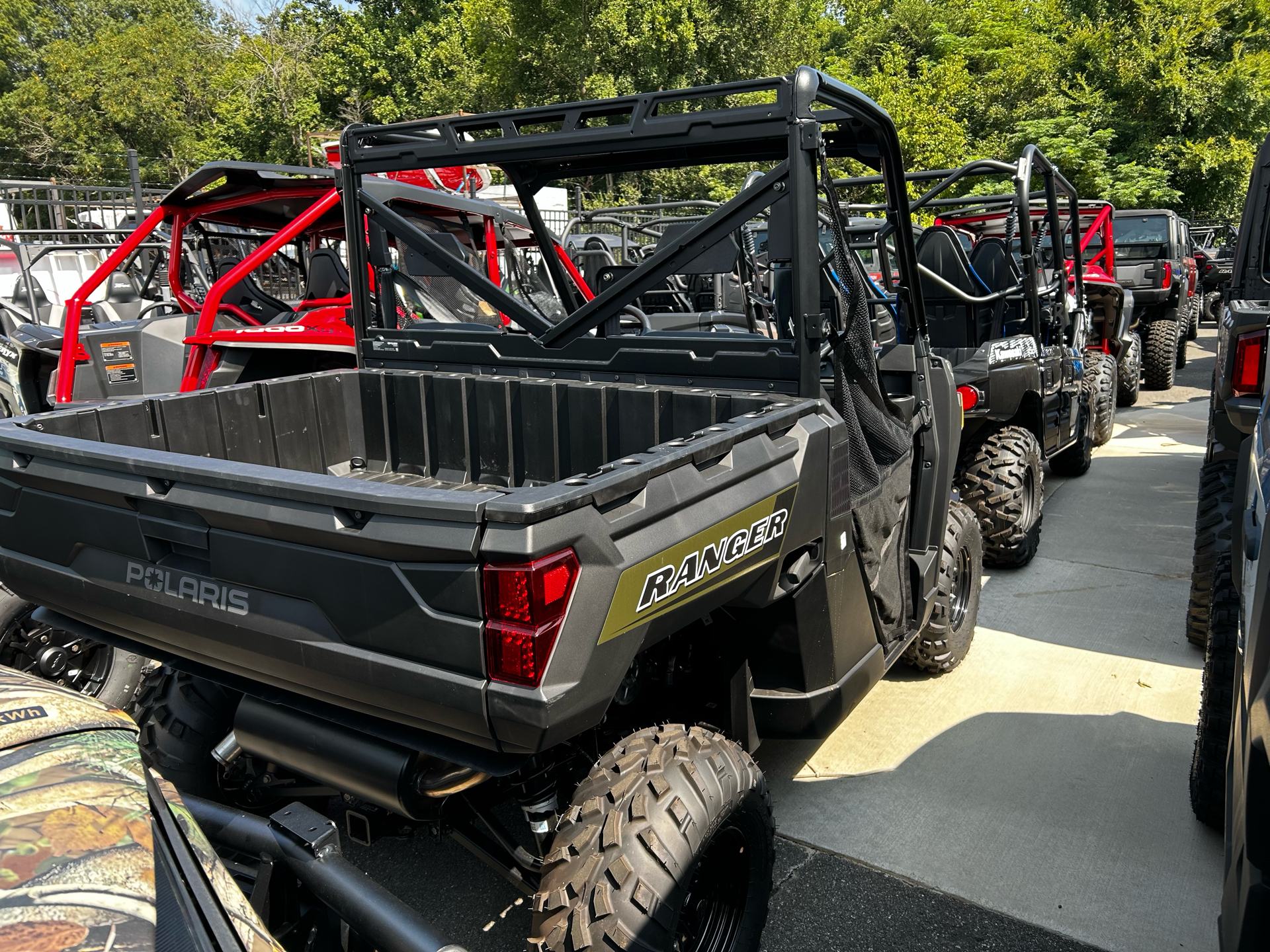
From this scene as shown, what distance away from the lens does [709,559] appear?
83.3 inches

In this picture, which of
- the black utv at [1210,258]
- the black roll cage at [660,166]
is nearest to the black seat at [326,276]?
the black roll cage at [660,166]

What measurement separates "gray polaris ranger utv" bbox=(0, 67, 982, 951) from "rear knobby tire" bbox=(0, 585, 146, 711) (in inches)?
37.4

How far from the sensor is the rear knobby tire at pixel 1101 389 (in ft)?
25.6

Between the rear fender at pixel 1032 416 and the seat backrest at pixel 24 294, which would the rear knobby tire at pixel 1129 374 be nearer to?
the rear fender at pixel 1032 416

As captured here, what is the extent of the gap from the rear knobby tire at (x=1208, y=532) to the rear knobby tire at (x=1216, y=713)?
1.66 ft

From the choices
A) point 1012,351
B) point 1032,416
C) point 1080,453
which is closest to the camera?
point 1012,351

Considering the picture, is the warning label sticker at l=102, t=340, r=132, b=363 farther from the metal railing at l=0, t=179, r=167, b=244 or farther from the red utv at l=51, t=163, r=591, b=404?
the metal railing at l=0, t=179, r=167, b=244

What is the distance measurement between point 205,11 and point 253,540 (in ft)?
205

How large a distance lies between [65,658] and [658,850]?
262 centimetres

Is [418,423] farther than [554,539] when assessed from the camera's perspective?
Yes

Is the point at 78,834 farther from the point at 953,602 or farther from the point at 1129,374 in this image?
the point at 1129,374

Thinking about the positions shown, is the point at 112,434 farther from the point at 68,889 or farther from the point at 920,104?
the point at 920,104

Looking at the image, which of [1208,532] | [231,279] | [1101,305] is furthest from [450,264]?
[1101,305]

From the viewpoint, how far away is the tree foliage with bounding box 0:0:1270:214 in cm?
2088
